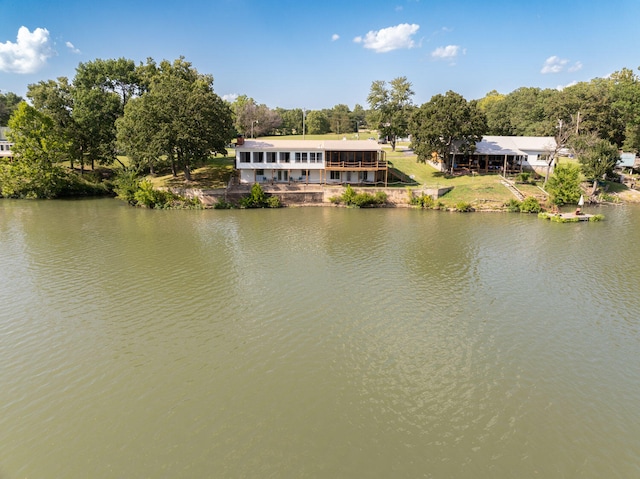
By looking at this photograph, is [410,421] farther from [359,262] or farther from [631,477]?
[359,262]

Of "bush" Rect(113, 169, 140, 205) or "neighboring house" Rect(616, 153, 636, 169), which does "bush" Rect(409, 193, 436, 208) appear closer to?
"bush" Rect(113, 169, 140, 205)

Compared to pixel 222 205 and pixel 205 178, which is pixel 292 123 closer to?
pixel 205 178

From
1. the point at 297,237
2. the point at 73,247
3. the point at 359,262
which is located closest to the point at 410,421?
the point at 359,262

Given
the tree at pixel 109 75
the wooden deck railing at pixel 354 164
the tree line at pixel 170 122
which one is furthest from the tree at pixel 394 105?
the tree at pixel 109 75

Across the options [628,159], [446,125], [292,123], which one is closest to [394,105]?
[446,125]

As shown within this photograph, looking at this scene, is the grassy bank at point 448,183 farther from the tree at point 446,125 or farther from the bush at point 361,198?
the bush at point 361,198

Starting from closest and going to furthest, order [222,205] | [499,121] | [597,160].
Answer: [222,205], [597,160], [499,121]

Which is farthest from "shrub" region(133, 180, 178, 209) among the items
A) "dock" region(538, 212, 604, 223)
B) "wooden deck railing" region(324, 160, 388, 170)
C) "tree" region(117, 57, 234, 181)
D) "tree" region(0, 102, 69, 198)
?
"dock" region(538, 212, 604, 223)
